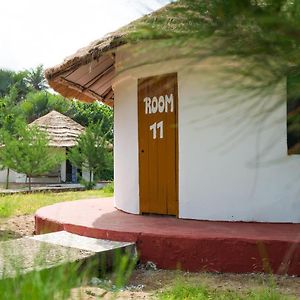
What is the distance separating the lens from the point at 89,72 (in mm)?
9023

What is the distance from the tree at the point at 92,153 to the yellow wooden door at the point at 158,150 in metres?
13.5

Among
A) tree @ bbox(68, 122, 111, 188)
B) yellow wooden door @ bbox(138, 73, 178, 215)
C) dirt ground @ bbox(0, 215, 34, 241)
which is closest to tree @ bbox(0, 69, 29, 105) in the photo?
tree @ bbox(68, 122, 111, 188)

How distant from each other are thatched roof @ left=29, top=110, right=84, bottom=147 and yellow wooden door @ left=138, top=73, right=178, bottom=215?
17.4 meters

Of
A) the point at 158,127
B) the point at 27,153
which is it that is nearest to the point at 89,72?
the point at 158,127

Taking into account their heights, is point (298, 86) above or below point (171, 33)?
below

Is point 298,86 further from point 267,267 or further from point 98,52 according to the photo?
point 98,52

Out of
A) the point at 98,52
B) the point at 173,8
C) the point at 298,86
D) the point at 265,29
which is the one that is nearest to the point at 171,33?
the point at 173,8

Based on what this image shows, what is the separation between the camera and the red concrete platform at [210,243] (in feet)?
16.4

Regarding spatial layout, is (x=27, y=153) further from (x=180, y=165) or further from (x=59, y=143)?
(x=180, y=165)

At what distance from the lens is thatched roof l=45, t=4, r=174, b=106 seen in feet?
21.4

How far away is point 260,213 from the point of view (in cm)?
636

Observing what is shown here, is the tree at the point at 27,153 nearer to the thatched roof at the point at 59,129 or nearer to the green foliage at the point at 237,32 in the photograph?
the thatched roof at the point at 59,129

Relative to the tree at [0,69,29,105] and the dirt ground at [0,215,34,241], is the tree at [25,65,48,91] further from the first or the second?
the dirt ground at [0,215,34,241]

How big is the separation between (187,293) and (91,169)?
17204 millimetres
